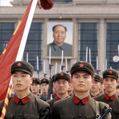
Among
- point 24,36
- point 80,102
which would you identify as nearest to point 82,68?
point 80,102

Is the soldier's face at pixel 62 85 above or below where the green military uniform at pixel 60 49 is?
below

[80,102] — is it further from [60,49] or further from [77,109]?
[60,49]

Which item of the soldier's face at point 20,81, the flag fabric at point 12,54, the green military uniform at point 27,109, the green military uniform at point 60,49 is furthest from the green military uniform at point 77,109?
the green military uniform at point 60,49

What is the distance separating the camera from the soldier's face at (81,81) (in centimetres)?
453

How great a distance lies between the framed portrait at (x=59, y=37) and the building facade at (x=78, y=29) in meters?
0.45

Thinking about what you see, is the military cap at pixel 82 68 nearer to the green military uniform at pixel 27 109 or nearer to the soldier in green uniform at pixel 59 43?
the green military uniform at pixel 27 109

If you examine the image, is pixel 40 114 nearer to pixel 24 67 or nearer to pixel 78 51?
pixel 24 67

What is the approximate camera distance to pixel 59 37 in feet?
159

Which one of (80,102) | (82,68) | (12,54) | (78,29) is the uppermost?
(78,29)

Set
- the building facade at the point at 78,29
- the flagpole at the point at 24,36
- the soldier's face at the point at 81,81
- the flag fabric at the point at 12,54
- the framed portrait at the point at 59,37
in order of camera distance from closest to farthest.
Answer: the soldier's face at the point at 81,81 < the flag fabric at the point at 12,54 < the flagpole at the point at 24,36 < the framed portrait at the point at 59,37 < the building facade at the point at 78,29

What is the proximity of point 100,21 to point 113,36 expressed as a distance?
8.99 feet

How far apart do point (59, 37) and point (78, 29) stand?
3516 mm

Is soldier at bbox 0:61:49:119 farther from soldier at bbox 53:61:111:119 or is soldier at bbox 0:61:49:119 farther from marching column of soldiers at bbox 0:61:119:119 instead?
soldier at bbox 53:61:111:119

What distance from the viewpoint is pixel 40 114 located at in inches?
186
